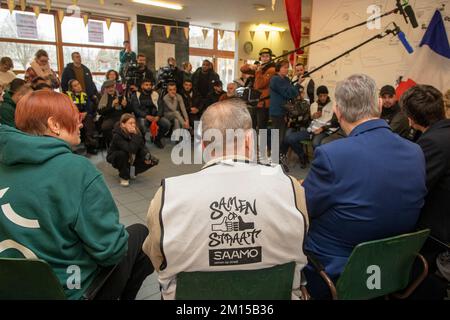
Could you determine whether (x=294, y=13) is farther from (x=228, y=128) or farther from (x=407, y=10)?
(x=228, y=128)

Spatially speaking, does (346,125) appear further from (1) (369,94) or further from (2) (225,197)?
(2) (225,197)

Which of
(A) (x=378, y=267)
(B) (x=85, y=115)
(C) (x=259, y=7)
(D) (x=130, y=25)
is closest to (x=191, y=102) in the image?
(B) (x=85, y=115)

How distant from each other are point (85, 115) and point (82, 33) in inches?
180

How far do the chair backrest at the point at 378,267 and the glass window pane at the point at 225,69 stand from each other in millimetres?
11226

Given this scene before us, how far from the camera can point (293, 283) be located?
42.3 inches

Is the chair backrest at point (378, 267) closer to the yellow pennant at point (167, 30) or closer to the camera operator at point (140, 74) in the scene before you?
the camera operator at point (140, 74)

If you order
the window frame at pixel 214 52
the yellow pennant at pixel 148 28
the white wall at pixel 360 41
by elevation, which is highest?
the yellow pennant at pixel 148 28

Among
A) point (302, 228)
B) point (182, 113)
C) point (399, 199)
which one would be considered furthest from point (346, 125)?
point (182, 113)

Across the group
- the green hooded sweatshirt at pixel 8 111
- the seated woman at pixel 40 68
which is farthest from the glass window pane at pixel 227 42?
the green hooded sweatshirt at pixel 8 111

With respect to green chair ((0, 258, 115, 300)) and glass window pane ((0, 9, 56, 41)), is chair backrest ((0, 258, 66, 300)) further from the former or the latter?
glass window pane ((0, 9, 56, 41))

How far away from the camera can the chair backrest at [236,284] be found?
99 centimetres

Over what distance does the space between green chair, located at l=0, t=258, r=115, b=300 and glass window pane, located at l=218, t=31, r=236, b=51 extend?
37.6 feet

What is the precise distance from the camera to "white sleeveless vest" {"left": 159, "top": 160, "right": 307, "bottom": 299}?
96cm
